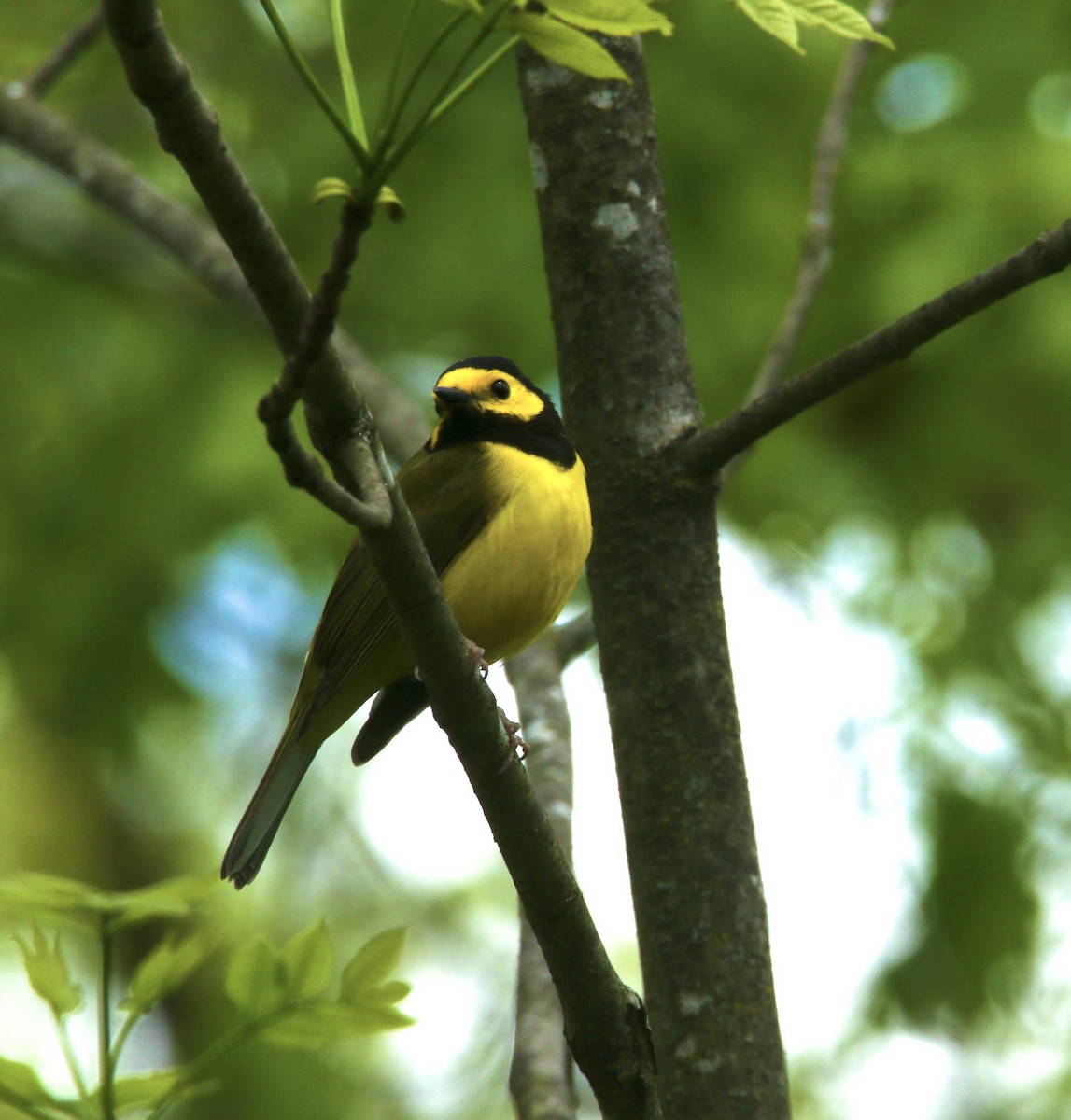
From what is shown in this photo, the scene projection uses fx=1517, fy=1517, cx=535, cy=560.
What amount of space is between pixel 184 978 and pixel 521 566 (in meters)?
1.95

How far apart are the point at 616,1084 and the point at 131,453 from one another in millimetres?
4123

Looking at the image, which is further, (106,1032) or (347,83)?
(106,1032)

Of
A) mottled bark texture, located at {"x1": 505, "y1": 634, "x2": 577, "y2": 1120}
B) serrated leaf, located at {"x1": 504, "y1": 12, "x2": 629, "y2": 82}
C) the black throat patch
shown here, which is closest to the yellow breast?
mottled bark texture, located at {"x1": 505, "y1": 634, "x2": 577, "y2": 1120}

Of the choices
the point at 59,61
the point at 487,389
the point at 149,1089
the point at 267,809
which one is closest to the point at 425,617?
the point at 149,1089

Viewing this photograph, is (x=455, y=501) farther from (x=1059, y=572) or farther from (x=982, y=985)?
(x=982, y=985)

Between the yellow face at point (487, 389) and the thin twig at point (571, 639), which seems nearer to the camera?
the thin twig at point (571, 639)

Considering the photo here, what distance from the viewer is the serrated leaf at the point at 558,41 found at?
6.51 feet

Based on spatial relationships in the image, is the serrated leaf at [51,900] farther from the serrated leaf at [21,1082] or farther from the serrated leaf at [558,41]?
the serrated leaf at [558,41]

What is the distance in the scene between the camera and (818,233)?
4.40 m

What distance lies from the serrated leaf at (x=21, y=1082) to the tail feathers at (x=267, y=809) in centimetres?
167

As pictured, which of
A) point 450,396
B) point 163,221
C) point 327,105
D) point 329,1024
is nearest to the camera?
point 327,105

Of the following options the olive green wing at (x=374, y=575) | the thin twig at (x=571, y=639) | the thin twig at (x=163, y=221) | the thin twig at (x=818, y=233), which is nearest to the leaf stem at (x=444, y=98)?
the thin twig at (x=818, y=233)

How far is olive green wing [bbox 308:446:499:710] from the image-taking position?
432cm

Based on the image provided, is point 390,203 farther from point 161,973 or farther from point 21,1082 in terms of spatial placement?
→ point 21,1082
